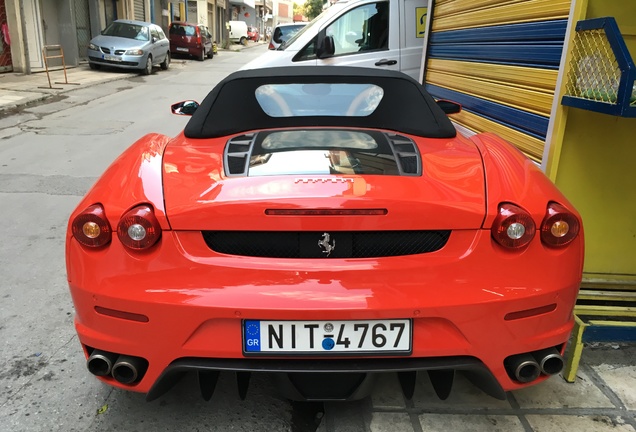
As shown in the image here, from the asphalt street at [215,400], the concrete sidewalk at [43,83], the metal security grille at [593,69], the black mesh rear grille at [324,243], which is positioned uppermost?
the metal security grille at [593,69]

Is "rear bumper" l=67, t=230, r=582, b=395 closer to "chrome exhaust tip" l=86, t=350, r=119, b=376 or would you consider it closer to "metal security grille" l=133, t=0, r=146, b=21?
"chrome exhaust tip" l=86, t=350, r=119, b=376

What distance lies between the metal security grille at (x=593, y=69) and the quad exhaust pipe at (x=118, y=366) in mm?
2297

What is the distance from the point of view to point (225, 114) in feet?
9.69

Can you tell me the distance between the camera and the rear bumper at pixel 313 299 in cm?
191

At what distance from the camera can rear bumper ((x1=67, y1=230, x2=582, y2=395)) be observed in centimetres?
191

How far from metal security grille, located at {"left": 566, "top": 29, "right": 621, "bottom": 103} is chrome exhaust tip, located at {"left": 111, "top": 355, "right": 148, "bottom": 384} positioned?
7.51 feet

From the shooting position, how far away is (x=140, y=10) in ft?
96.6

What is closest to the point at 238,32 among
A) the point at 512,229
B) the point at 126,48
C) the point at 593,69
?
the point at 126,48

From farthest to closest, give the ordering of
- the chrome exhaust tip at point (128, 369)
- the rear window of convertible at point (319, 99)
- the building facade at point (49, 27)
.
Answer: the building facade at point (49, 27), the rear window of convertible at point (319, 99), the chrome exhaust tip at point (128, 369)

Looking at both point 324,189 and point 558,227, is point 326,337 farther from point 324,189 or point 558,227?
point 558,227

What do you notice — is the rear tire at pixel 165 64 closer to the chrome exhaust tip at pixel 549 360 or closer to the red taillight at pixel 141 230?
the red taillight at pixel 141 230

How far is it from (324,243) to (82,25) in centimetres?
2379

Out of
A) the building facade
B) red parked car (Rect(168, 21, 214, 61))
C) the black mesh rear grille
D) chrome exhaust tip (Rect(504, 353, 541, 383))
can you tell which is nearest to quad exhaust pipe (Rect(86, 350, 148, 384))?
the black mesh rear grille

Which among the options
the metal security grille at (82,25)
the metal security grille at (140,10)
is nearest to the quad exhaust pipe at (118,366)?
the metal security grille at (82,25)
